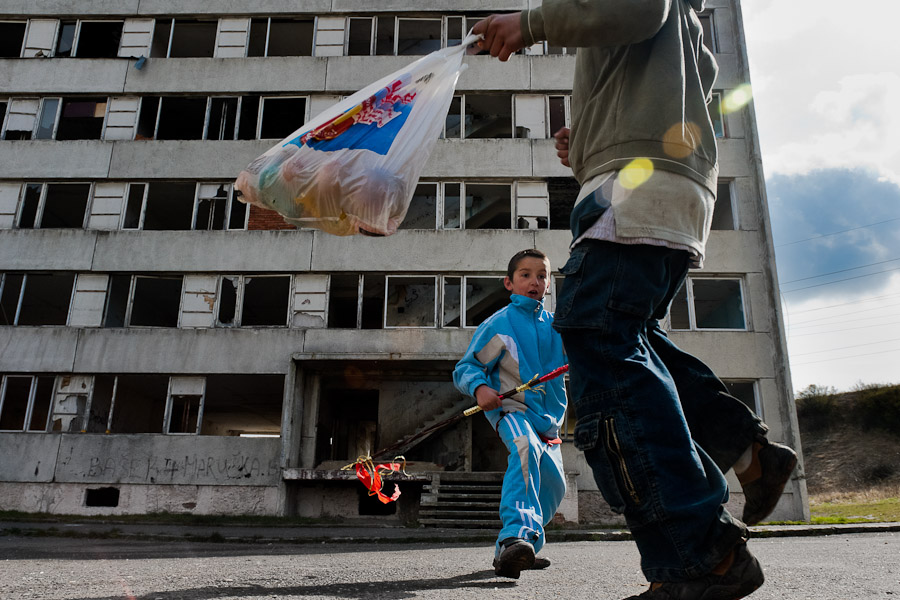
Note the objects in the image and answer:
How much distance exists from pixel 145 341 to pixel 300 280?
452 cm

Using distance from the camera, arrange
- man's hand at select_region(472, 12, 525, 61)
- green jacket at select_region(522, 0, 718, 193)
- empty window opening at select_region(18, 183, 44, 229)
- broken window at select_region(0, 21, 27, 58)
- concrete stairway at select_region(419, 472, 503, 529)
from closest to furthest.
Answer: green jacket at select_region(522, 0, 718, 193) < man's hand at select_region(472, 12, 525, 61) < concrete stairway at select_region(419, 472, 503, 529) < empty window opening at select_region(18, 183, 44, 229) < broken window at select_region(0, 21, 27, 58)

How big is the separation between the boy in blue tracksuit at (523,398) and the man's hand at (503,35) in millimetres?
1825

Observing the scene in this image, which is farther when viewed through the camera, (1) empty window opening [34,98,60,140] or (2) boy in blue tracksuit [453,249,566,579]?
(1) empty window opening [34,98,60,140]

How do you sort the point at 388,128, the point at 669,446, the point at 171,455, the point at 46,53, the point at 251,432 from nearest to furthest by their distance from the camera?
the point at 669,446
the point at 388,128
the point at 171,455
the point at 46,53
the point at 251,432

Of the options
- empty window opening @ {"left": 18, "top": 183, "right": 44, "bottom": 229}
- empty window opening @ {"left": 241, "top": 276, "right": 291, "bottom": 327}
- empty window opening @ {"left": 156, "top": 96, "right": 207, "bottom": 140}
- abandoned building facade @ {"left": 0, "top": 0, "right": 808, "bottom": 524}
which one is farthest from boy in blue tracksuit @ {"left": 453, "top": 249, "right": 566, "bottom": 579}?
empty window opening @ {"left": 18, "top": 183, "right": 44, "bottom": 229}

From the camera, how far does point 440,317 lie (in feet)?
60.3

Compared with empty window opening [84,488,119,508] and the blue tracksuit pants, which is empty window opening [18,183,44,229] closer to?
empty window opening [84,488,119,508]

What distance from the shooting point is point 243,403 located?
2477cm

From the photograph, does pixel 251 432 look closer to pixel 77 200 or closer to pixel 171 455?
pixel 77 200

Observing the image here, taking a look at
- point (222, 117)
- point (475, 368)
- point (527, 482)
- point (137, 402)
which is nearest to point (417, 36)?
point (222, 117)

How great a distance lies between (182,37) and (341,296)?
10.5m

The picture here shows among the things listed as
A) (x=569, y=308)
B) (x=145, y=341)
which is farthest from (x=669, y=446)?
(x=145, y=341)

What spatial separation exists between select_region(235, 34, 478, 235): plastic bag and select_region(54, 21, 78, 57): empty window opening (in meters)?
22.4

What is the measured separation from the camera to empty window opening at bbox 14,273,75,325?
20719 mm
